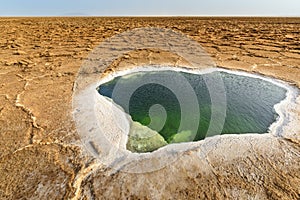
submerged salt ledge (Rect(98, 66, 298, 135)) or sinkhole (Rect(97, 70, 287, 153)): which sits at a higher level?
submerged salt ledge (Rect(98, 66, 298, 135))

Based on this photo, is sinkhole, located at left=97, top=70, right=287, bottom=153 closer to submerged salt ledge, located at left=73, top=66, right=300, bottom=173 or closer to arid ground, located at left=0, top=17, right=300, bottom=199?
submerged salt ledge, located at left=73, top=66, right=300, bottom=173

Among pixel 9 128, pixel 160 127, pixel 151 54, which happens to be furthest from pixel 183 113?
pixel 151 54

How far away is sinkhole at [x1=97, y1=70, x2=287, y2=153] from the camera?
3.54 meters

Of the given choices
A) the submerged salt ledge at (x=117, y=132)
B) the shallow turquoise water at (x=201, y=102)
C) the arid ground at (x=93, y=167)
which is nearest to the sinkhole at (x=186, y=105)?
the shallow turquoise water at (x=201, y=102)

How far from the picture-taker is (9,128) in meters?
3.35

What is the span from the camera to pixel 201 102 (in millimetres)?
4590

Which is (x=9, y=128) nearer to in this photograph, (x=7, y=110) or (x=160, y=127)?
(x=7, y=110)

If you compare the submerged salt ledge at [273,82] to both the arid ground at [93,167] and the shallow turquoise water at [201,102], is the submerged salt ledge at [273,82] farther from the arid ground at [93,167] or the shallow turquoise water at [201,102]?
the arid ground at [93,167]

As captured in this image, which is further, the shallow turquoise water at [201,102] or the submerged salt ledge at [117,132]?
the shallow turquoise water at [201,102]

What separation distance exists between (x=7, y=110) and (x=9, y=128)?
677mm

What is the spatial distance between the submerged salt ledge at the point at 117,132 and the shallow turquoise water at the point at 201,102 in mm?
204

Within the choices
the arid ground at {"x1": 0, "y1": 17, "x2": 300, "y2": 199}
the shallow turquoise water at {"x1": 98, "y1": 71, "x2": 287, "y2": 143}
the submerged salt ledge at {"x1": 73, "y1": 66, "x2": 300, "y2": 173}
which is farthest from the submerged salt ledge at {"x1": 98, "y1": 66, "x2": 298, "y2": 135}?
the arid ground at {"x1": 0, "y1": 17, "x2": 300, "y2": 199}

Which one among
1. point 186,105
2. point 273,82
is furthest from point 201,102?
point 273,82

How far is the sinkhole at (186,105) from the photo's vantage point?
3535 millimetres
